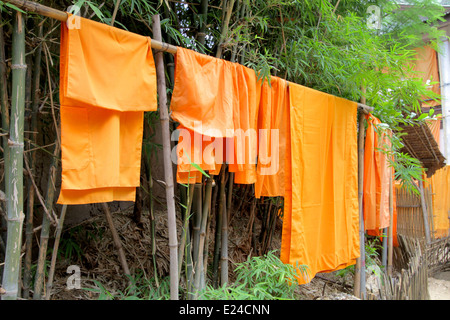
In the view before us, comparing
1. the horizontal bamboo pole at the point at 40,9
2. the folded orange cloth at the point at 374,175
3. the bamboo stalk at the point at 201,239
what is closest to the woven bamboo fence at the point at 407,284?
the folded orange cloth at the point at 374,175

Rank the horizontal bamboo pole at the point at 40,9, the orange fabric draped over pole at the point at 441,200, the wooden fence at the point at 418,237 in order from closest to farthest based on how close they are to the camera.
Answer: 1. the horizontal bamboo pole at the point at 40,9
2. the wooden fence at the point at 418,237
3. the orange fabric draped over pole at the point at 441,200

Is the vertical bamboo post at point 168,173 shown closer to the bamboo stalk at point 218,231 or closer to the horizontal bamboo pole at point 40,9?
the horizontal bamboo pole at point 40,9

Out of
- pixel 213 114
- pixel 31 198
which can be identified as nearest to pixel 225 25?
pixel 213 114

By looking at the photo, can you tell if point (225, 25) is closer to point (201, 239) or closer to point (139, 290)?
point (201, 239)

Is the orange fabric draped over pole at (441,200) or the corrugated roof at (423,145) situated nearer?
the corrugated roof at (423,145)

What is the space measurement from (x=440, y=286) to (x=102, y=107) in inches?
241

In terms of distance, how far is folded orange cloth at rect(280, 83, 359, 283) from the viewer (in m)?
2.48

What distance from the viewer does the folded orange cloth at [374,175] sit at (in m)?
3.37

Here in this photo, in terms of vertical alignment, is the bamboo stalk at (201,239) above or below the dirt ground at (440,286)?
above

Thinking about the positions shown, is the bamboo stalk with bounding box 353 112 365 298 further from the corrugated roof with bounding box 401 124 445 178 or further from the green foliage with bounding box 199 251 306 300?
the corrugated roof with bounding box 401 124 445 178

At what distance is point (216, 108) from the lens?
1987 mm

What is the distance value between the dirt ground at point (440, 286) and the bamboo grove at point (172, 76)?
2.82 m

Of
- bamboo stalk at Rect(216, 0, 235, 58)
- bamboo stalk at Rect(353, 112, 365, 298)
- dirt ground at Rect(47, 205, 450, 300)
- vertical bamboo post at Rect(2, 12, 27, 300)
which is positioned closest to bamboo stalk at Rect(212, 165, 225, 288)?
dirt ground at Rect(47, 205, 450, 300)
